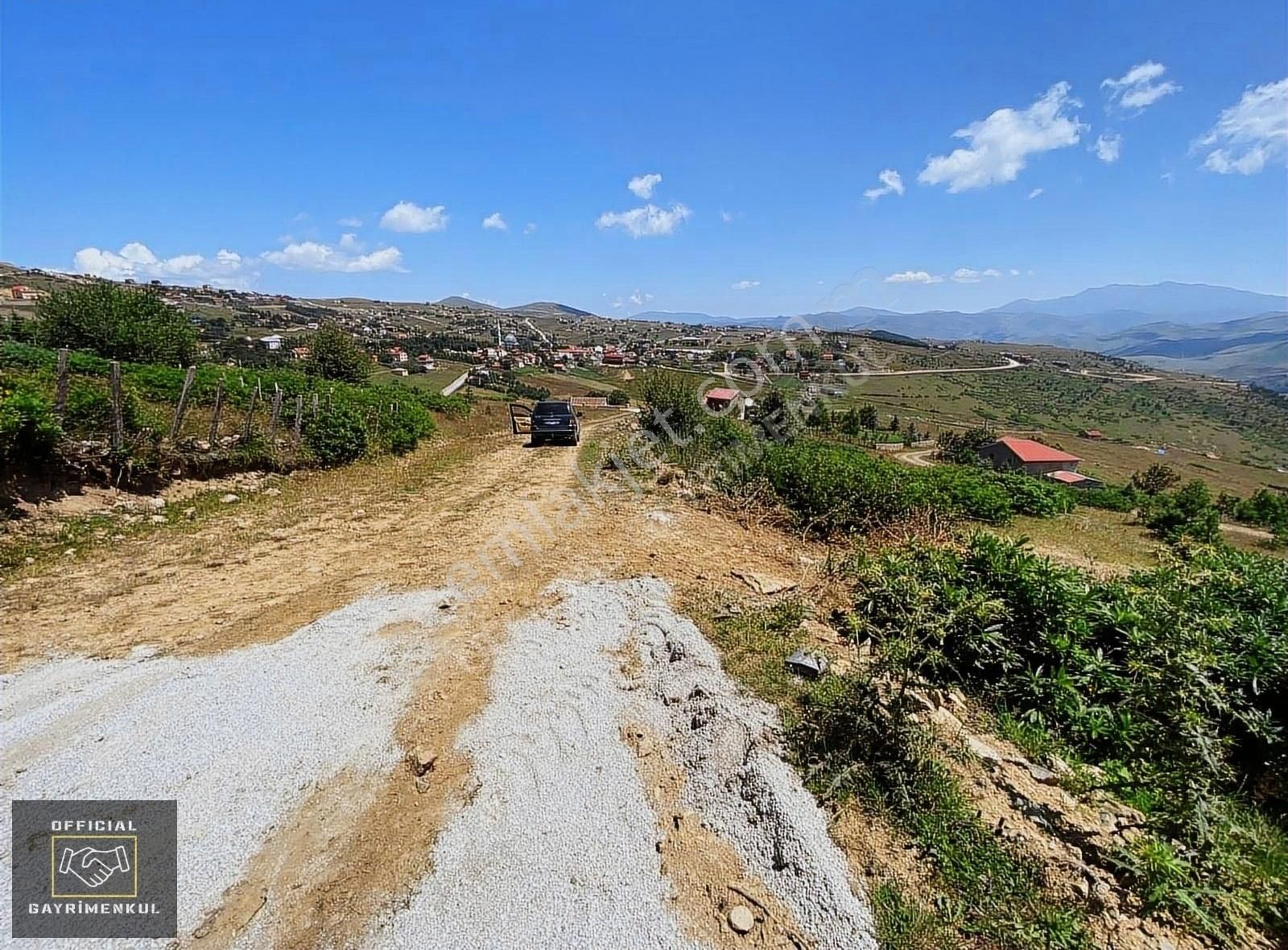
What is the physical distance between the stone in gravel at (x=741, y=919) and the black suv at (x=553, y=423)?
641 inches

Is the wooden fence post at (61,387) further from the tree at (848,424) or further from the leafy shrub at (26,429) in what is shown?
the tree at (848,424)

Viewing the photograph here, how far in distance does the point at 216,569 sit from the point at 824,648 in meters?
7.43

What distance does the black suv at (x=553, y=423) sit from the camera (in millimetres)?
18109

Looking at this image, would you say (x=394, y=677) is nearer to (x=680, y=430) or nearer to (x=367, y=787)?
(x=367, y=787)

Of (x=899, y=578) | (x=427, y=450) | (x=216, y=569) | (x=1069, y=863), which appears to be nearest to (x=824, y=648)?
(x=899, y=578)

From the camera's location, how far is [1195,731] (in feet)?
9.46

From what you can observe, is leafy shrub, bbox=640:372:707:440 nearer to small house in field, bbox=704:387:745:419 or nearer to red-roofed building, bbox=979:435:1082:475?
small house in field, bbox=704:387:745:419

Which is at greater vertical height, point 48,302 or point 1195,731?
point 48,302

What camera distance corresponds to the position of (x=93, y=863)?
2.88 meters

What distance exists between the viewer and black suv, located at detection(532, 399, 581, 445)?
18.1 metres

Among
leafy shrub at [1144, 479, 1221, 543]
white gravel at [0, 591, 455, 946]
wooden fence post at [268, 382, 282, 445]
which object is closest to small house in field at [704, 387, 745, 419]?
leafy shrub at [1144, 479, 1221, 543]

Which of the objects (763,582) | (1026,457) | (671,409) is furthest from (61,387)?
(1026,457)

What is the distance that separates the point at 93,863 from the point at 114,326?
27809 millimetres

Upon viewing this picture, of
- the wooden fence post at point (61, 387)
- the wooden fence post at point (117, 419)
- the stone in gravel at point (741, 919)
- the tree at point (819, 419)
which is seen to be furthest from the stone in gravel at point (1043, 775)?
the tree at point (819, 419)
